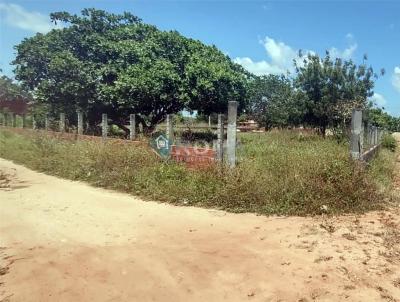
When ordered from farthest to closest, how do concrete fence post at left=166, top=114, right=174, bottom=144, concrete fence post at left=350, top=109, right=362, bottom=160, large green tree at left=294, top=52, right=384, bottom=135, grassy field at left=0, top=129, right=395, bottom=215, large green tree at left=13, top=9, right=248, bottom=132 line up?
large green tree at left=294, top=52, right=384, bottom=135
large green tree at left=13, top=9, right=248, bottom=132
concrete fence post at left=166, top=114, right=174, bottom=144
concrete fence post at left=350, top=109, right=362, bottom=160
grassy field at left=0, top=129, right=395, bottom=215

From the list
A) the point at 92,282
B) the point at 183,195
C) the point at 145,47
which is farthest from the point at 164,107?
the point at 92,282

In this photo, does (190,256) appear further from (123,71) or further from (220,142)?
(123,71)

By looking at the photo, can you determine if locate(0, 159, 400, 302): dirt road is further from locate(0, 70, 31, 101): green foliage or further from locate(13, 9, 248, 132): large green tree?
locate(0, 70, 31, 101): green foliage

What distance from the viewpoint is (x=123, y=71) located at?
15797 millimetres

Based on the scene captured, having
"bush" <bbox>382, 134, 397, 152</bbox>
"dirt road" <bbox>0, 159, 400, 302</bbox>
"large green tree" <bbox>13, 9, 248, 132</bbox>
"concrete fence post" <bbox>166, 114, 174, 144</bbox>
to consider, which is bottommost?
"dirt road" <bbox>0, 159, 400, 302</bbox>

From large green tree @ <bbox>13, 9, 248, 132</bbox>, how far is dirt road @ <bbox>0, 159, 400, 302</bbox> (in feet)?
28.4

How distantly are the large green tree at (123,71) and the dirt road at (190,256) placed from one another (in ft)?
28.4

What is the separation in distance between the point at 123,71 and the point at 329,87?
512 inches

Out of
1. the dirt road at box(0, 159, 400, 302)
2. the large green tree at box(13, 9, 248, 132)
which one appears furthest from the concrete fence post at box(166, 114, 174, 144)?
the large green tree at box(13, 9, 248, 132)

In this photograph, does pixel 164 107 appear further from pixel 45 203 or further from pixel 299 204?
pixel 299 204

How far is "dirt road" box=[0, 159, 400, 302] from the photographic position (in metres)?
4.09

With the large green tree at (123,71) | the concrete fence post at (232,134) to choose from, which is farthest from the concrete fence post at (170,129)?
the large green tree at (123,71)

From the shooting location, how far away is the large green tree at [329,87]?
76.7 feet

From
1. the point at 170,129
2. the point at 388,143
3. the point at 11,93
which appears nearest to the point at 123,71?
the point at 170,129
